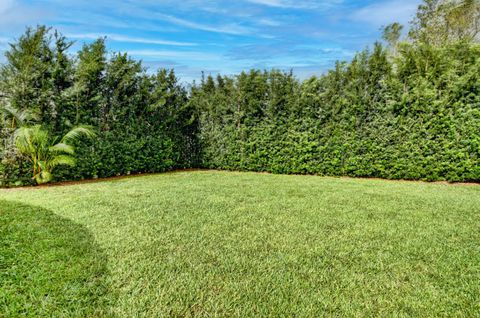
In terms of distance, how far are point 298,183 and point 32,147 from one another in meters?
6.67

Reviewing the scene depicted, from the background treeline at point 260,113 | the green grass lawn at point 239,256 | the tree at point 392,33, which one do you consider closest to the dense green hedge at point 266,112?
the background treeline at point 260,113

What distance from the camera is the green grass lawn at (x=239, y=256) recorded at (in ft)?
7.94

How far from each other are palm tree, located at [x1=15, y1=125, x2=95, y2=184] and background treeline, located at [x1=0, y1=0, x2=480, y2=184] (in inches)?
10.8

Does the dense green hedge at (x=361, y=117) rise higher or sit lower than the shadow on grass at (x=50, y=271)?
higher

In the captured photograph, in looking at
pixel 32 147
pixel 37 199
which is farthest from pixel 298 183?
pixel 32 147

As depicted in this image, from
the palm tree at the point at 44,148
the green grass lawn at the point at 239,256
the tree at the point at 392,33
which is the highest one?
the tree at the point at 392,33

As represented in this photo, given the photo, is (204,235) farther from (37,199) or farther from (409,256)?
(37,199)

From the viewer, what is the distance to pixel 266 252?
3.36 m

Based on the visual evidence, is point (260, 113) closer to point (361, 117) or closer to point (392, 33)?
point (361, 117)

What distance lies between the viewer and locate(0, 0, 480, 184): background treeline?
305 inches

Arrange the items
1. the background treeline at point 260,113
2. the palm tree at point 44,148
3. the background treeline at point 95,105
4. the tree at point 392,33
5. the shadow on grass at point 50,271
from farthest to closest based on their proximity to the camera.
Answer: the tree at point 392,33, the background treeline at point 260,113, the background treeline at point 95,105, the palm tree at point 44,148, the shadow on grass at point 50,271

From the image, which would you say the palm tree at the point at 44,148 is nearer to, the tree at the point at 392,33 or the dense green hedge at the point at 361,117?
the dense green hedge at the point at 361,117

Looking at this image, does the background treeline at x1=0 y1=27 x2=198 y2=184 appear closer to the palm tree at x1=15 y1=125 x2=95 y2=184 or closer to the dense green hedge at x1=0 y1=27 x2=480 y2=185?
the dense green hedge at x1=0 y1=27 x2=480 y2=185

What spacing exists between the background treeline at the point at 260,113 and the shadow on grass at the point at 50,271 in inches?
189
